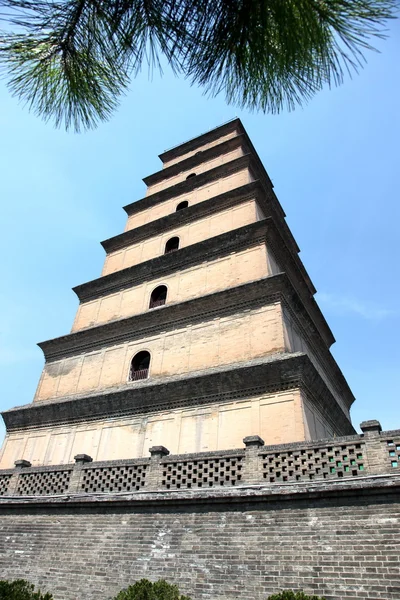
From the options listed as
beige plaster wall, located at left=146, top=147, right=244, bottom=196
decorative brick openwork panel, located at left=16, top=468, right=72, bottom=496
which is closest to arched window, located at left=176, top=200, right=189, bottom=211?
beige plaster wall, located at left=146, top=147, right=244, bottom=196

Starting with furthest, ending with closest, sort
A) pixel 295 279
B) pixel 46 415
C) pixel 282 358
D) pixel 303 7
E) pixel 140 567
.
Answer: pixel 295 279
pixel 46 415
pixel 282 358
pixel 140 567
pixel 303 7


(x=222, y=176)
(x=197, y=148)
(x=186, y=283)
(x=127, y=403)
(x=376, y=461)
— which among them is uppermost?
(x=197, y=148)

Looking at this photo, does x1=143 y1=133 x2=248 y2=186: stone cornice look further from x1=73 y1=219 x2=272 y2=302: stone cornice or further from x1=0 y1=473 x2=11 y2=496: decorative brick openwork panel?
x1=0 y1=473 x2=11 y2=496: decorative brick openwork panel

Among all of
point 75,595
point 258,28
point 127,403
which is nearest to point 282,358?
point 127,403

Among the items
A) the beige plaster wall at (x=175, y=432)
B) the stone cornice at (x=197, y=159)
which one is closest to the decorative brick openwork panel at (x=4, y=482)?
the beige plaster wall at (x=175, y=432)

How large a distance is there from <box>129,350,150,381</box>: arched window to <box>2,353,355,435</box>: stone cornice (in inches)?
27.1

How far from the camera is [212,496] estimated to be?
7125mm

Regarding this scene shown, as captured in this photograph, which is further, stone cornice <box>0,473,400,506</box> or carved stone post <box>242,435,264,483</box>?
carved stone post <box>242,435,264,483</box>

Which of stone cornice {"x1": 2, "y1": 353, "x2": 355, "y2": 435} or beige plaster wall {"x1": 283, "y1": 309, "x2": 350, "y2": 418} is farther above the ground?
beige plaster wall {"x1": 283, "y1": 309, "x2": 350, "y2": 418}

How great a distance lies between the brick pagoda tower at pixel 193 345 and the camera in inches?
428

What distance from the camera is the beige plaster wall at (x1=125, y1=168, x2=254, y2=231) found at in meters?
18.2

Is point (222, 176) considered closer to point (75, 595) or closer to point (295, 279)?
point (295, 279)

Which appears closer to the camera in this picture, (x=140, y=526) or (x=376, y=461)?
(x=376, y=461)

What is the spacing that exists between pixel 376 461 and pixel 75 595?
5.55 metres
